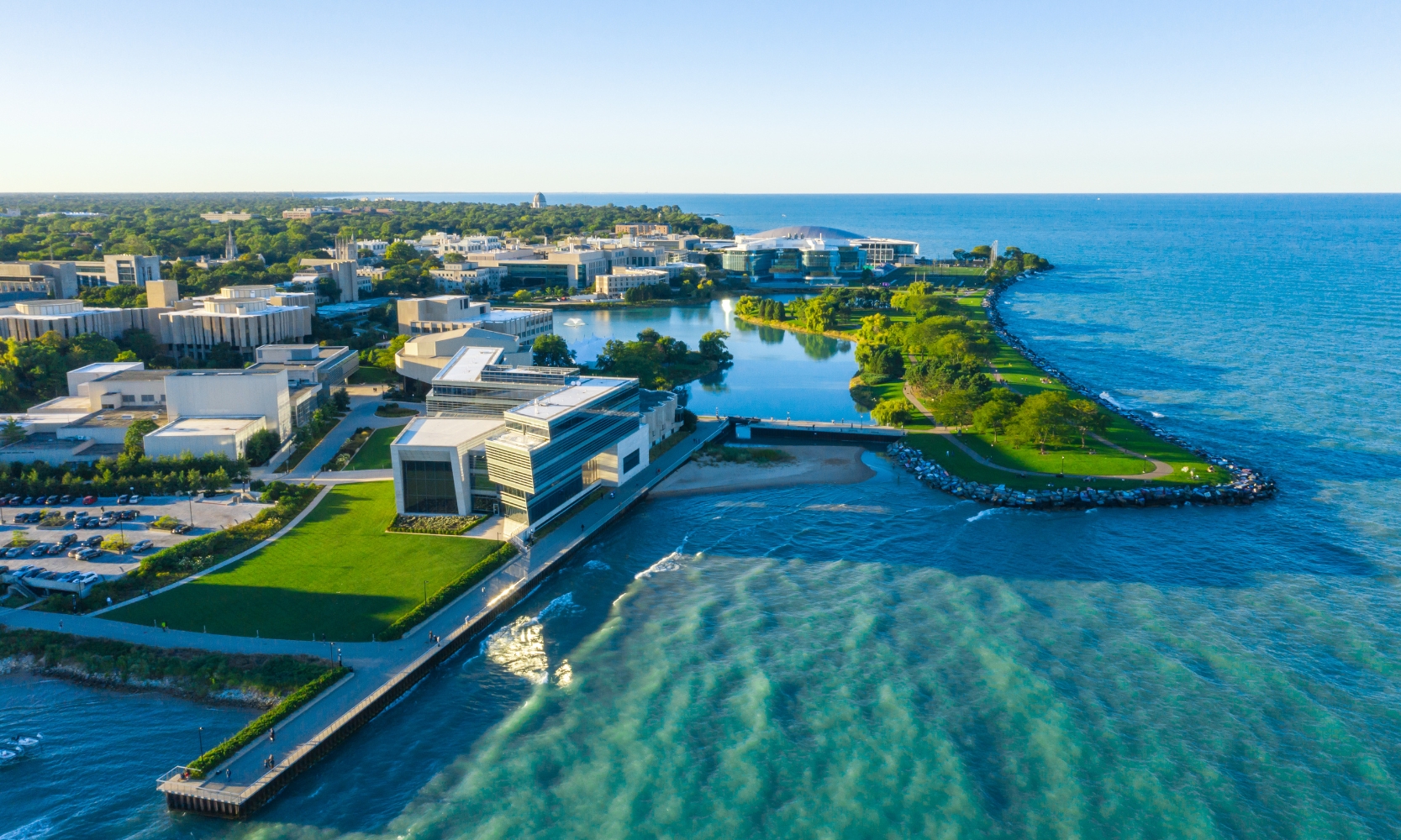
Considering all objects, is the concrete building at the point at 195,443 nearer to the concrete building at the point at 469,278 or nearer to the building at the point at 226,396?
the building at the point at 226,396

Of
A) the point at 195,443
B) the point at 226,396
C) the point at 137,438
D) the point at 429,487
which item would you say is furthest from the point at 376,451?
the point at 429,487

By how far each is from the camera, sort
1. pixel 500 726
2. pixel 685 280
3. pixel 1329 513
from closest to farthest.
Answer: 1. pixel 500 726
2. pixel 1329 513
3. pixel 685 280

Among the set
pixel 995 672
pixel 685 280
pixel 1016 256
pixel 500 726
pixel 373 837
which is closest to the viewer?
pixel 373 837

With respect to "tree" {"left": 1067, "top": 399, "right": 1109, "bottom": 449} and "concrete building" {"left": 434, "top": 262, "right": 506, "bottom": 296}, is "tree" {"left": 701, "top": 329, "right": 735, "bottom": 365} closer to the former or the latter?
"tree" {"left": 1067, "top": 399, "right": 1109, "bottom": 449}

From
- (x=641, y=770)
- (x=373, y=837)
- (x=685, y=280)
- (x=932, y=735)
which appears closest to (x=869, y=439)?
(x=932, y=735)

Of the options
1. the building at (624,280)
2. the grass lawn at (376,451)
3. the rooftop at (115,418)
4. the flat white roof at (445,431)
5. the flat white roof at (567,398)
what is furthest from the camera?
the building at (624,280)

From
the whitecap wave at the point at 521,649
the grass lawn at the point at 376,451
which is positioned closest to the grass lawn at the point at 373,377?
the grass lawn at the point at 376,451

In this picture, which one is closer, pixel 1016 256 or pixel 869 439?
pixel 869 439

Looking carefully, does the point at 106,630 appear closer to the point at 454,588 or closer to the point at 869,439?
the point at 454,588

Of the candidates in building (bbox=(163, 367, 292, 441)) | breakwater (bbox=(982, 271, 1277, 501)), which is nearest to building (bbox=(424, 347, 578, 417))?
building (bbox=(163, 367, 292, 441))
